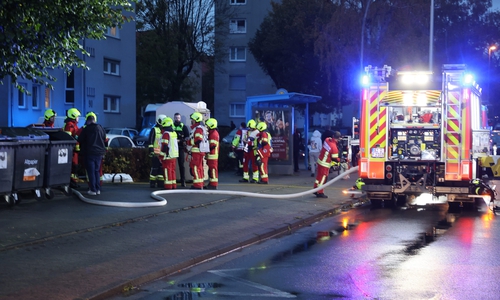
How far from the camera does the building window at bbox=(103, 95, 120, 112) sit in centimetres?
4131

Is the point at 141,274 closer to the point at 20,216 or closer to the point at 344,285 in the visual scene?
the point at 344,285

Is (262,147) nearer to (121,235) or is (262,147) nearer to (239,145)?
(239,145)

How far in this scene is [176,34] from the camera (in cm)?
4844

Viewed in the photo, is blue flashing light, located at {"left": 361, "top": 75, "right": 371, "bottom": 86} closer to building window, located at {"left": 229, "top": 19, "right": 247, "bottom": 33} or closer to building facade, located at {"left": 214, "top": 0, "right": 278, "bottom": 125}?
building facade, located at {"left": 214, "top": 0, "right": 278, "bottom": 125}

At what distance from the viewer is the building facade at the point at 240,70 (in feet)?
190

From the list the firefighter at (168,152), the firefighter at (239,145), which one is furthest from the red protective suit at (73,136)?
the firefighter at (239,145)

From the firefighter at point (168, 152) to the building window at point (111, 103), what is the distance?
2663 cm

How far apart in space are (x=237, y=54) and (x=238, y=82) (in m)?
2.37

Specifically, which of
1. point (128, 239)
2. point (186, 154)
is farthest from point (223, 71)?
point (128, 239)

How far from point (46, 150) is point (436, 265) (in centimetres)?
800

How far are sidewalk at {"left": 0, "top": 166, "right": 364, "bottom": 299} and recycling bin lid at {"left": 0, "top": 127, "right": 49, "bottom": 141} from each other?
1213 millimetres

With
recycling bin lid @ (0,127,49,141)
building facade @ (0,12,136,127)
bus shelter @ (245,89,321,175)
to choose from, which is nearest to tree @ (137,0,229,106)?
building facade @ (0,12,136,127)

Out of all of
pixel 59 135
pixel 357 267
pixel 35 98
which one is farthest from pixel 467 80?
pixel 35 98

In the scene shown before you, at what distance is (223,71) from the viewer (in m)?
57.4
